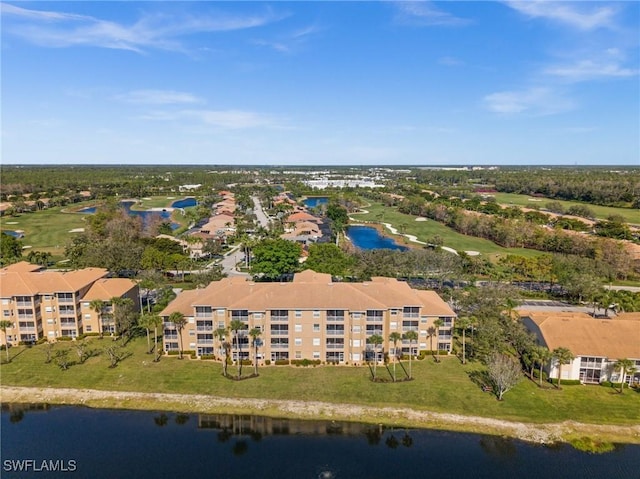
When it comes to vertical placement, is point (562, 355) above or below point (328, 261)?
below

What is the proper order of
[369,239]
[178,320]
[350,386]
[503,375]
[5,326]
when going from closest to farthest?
1. [503,375]
2. [350,386]
3. [178,320]
4. [5,326]
5. [369,239]

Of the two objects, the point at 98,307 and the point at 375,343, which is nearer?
the point at 375,343

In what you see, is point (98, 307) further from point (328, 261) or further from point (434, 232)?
point (434, 232)

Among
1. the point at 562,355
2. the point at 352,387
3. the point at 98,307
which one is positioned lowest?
the point at 352,387

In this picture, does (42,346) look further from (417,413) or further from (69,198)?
(69,198)

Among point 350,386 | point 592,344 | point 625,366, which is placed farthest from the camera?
point 592,344

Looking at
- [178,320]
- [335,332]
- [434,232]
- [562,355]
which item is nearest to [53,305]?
[178,320]

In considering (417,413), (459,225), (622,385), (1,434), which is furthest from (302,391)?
(459,225)
